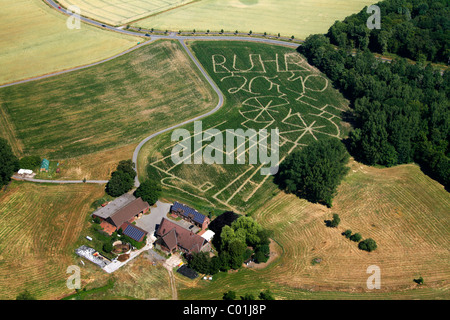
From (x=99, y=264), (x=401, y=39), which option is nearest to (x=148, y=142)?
(x=99, y=264)

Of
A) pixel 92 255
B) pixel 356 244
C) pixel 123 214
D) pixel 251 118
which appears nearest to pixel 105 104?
pixel 251 118

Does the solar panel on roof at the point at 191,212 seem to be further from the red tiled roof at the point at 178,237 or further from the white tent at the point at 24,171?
the white tent at the point at 24,171

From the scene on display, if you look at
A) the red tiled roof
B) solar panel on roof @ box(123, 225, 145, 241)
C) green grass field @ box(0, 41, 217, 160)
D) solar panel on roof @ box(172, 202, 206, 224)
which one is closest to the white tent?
green grass field @ box(0, 41, 217, 160)

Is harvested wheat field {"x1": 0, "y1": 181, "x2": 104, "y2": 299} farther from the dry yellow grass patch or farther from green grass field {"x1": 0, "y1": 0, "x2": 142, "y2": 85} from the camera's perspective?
green grass field {"x1": 0, "y1": 0, "x2": 142, "y2": 85}

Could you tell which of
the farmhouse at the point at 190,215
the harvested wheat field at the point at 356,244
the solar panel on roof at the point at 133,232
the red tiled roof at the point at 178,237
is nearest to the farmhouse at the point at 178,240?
the red tiled roof at the point at 178,237

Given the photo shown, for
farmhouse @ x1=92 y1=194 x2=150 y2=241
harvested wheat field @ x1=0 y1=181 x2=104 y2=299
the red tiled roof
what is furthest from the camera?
farmhouse @ x1=92 y1=194 x2=150 y2=241
